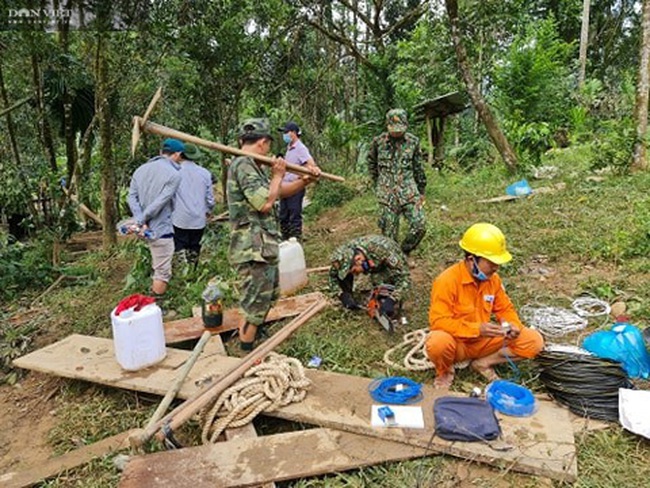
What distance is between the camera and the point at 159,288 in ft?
15.1

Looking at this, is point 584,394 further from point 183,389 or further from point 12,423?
point 12,423

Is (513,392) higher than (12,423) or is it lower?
higher

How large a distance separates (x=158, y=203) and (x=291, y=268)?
4.90ft

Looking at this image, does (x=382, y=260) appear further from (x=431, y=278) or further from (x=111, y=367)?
(x=111, y=367)

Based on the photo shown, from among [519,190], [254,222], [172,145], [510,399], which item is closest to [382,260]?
[254,222]

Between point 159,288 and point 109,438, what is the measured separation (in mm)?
2052

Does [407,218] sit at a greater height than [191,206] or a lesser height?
lesser

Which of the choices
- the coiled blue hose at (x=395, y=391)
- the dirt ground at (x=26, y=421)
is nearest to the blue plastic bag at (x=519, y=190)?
the coiled blue hose at (x=395, y=391)

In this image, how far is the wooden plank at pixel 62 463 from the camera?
2.45 m

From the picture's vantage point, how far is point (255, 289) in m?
3.37

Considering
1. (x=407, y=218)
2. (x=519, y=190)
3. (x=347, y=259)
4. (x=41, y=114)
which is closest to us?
(x=347, y=259)

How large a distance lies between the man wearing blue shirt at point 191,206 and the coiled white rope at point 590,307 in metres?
4.01

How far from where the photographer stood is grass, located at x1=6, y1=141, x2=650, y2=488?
2307 millimetres

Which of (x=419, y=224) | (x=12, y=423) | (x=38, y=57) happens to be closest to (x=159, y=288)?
(x=12, y=423)
